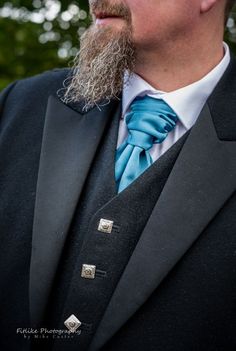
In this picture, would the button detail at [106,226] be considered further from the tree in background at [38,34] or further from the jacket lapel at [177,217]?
the tree in background at [38,34]

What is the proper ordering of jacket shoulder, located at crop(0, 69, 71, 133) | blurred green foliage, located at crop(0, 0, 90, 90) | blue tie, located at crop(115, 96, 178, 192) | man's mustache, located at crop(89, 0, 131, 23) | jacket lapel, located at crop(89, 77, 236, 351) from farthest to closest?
1. blurred green foliage, located at crop(0, 0, 90, 90)
2. jacket shoulder, located at crop(0, 69, 71, 133)
3. man's mustache, located at crop(89, 0, 131, 23)
4. blue tie, located at crop(115, 96, 178, 192)
5. jacket lapel, located at crop(89, 77, 236, 351)

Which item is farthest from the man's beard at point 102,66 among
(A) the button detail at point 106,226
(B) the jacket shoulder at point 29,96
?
(A) the button detail at point 106,226

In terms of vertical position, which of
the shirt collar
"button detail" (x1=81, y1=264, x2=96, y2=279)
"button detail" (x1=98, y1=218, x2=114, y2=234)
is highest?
the shirt collar

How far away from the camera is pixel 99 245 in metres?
2.20

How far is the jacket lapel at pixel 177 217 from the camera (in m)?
2.10

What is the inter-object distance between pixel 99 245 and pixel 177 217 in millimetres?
314

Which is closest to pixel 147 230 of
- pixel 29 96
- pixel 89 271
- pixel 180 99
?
pixel 89 271

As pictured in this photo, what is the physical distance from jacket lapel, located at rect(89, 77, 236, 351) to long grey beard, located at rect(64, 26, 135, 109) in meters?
0.45

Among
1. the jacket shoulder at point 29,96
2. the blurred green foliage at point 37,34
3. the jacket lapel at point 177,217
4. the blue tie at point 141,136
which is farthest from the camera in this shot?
the blurred green foliage at point 37,34

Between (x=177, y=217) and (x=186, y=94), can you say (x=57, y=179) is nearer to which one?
(x=177, y=217)

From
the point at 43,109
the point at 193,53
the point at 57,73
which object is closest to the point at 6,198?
the point at 43,109

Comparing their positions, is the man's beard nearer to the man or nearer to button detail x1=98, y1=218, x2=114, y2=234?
the man

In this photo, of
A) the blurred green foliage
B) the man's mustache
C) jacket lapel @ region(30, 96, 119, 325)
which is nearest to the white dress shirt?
jacket lapel @ region(30, 96, 119, 325)

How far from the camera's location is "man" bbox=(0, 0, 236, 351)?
211 centimetres
